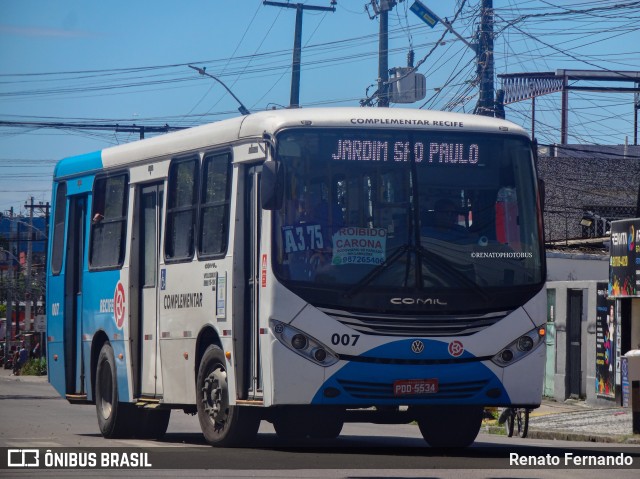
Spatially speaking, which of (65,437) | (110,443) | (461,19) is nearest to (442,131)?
(110,443)

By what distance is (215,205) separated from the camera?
13.7 meters

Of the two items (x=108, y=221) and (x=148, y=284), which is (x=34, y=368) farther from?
(x=148, y=284)

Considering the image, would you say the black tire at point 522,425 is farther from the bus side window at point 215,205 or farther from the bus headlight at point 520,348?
the bus side window at point 215,205

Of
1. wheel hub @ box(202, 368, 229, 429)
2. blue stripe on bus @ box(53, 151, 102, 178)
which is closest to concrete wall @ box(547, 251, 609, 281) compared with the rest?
blue stripe on bus @ box(53, 151, 102, 178)

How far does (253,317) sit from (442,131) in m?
2.60

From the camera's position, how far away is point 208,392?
44.6 ft

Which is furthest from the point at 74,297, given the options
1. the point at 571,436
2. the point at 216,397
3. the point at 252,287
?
the point at 571,436

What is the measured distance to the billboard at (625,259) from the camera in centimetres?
2327

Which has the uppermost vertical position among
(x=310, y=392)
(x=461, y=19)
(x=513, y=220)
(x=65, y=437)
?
(x=461, y=19)

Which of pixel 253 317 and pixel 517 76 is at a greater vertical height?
pixel 517 76

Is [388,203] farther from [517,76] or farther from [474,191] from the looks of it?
[517,76]

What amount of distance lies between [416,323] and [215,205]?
2.67 m

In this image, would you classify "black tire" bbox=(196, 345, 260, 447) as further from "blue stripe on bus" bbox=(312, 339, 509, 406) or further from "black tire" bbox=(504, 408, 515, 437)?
"black tire" bbox=(504, 408, 515, 437)

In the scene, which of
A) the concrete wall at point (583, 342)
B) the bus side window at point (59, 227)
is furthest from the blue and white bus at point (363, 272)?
the concrete wall at point (583, 342)
